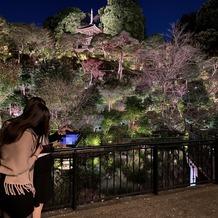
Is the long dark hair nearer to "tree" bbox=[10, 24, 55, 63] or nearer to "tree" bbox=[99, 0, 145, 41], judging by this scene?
"tree" bbox=[10, 24, 55, 63]

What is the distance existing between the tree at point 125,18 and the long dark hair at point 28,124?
3091 cm

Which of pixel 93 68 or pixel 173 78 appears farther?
pixel 93 68

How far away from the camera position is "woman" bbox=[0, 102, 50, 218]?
2.21m

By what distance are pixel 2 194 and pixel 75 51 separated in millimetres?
28961

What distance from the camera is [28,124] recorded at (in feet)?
7.54

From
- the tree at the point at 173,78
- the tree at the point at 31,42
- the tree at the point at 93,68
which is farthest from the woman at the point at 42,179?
the tree at the point at 31,42

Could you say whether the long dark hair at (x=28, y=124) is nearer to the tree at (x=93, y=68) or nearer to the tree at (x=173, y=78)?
the tree at (x=173, y=78)

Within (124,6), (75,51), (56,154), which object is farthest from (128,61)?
(56,154)

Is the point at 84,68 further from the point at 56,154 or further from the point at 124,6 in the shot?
the point at 56,154

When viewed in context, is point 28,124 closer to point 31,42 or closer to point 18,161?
point 18,161

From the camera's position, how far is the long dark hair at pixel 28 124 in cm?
222

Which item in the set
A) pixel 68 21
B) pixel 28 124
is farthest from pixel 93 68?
pixel 28 124

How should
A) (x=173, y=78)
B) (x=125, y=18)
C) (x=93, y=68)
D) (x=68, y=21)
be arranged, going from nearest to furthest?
(x=173, y=78) < (x=93, y=68) < (x=125, y=18) < (x=68, y=21)

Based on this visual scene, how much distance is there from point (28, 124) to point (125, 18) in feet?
105
